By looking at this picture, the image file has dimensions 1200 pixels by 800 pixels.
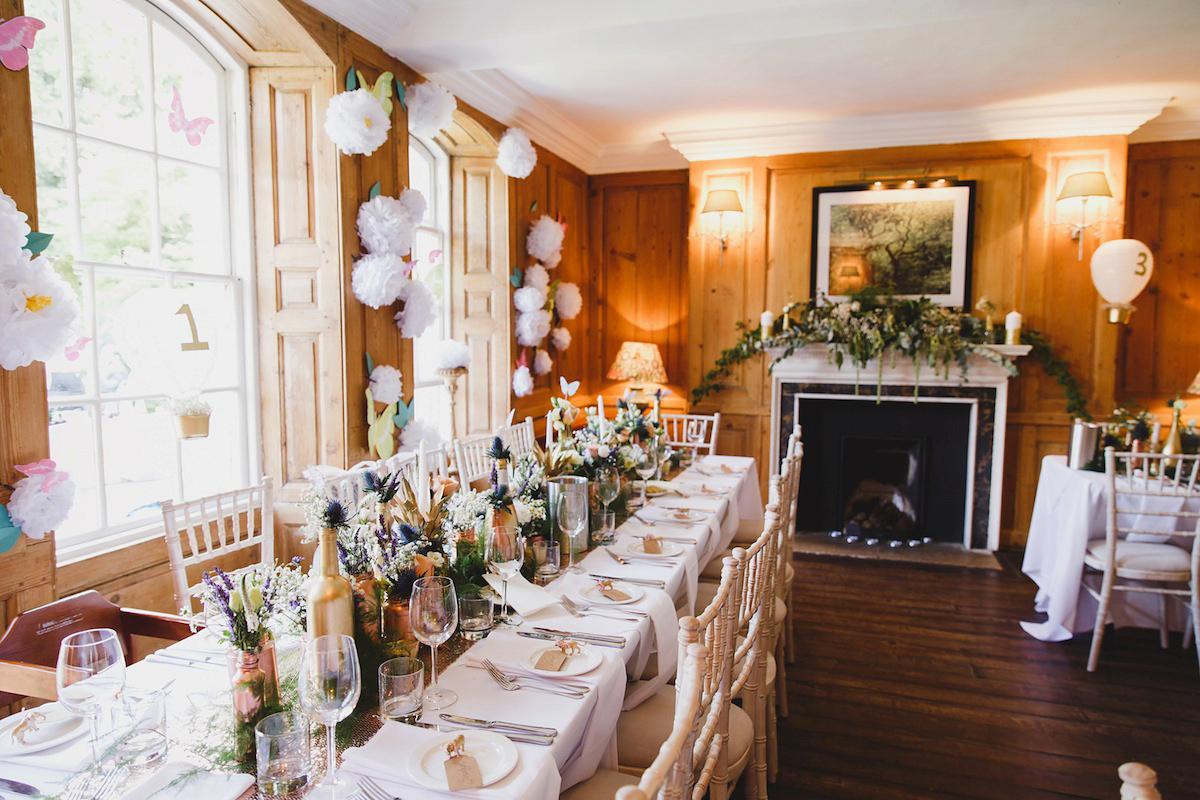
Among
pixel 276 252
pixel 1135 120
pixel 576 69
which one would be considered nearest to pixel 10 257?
pixel 276 252

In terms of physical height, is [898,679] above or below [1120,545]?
below

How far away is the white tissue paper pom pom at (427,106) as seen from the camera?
3.58 m

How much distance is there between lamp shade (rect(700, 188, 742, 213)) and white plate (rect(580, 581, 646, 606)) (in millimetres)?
3842

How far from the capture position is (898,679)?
3.14 m

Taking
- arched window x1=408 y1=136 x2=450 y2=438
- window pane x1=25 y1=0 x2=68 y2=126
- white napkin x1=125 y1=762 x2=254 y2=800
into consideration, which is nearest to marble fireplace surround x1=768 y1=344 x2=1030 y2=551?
arched window x1=408 y1=136 x2=450 y2=438

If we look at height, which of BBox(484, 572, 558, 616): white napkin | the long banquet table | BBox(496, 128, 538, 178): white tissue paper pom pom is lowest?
the long banquet table

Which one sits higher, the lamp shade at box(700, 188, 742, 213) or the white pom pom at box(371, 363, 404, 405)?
the lamp shade at box(700, 188, 742, 213)

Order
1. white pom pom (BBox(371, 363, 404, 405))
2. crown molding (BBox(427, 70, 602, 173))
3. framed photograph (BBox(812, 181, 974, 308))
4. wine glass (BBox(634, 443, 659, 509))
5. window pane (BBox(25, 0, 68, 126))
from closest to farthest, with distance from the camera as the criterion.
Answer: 1. window pane (BBox(25, 0, 68, 126))
2. wine glass (BBox(634, 443, 659, 509))
3. white pom pom (BBox(371, 363, 404, 405))
4. crown molding (BBox(427, 70, 602, 173))
5. framed photograph (BBox(812, 181, 974, 308))

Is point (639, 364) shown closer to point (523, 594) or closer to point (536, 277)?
point (536, 277)

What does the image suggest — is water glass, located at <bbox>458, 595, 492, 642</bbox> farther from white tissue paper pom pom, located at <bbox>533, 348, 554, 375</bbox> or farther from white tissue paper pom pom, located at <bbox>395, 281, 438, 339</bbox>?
white tissue paper pom pom, located at <bbox>533, 348, 554, 375</bbox>

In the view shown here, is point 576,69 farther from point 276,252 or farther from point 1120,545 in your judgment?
point 1120,545

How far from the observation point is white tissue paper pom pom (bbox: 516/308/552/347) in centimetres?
486

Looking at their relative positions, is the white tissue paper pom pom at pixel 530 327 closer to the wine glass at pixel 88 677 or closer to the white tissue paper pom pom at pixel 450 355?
the white tissue paper pom pom at pixel 450 355

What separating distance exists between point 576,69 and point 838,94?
1.67 meters
